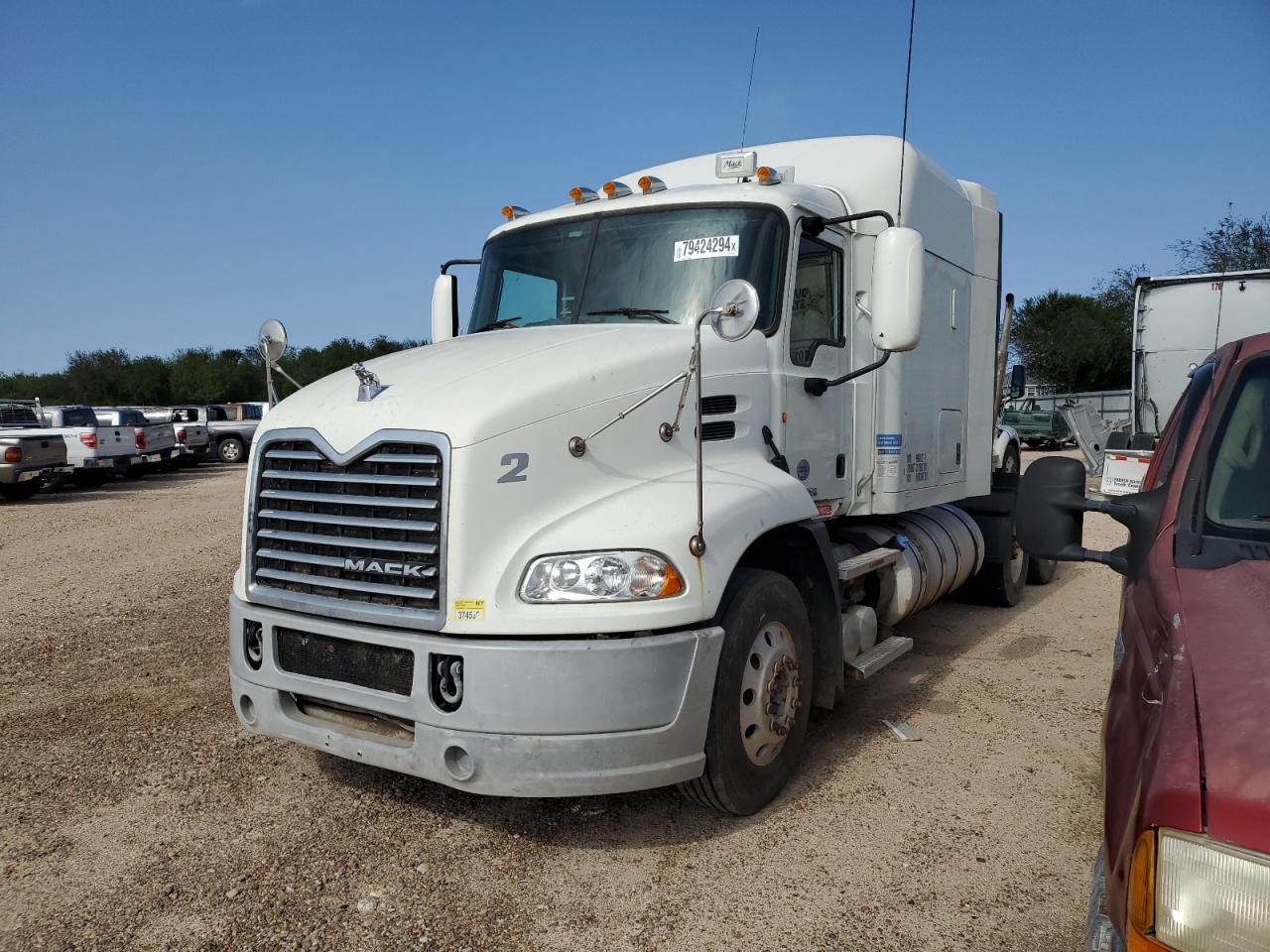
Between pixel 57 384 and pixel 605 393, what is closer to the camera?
pixel 605 393

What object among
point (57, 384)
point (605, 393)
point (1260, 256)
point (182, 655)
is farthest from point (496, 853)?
point (57, 384)

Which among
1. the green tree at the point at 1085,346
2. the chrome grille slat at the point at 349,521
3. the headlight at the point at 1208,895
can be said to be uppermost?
the green tree at the point at 1085,346

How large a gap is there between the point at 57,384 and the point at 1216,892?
90.5 meters

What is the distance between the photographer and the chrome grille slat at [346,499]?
3.48 metres

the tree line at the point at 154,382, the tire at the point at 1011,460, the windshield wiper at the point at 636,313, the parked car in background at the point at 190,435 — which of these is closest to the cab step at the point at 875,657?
the windshield wiper at the point at 636,313

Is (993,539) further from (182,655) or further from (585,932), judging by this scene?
(182,655)

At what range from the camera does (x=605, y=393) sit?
12.5 feet

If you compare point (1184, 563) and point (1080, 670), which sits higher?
point (1184, 563)

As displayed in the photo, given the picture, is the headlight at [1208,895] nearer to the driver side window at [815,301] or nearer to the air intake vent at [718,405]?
the air intake vent at [718,405]

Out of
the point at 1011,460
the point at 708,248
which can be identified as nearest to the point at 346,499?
the point at 708,248

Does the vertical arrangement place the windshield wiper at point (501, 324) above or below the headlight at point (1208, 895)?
above

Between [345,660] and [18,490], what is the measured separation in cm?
1763

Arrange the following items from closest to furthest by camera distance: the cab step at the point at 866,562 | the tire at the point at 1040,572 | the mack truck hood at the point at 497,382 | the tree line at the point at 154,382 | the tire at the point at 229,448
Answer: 1. the mack truck hood at the point at 497,382
2. the cab step at the point at 866,562
3. the tire at the point at 1040,572
4. the tire at the point at 229,448
5. the tree line at the point at 154,382

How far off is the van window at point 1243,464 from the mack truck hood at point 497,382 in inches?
80.3
